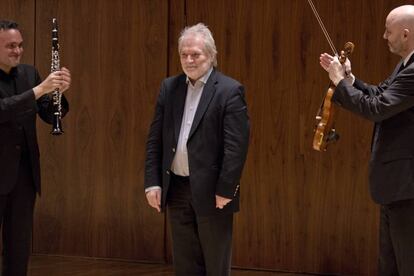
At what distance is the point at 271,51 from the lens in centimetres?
477

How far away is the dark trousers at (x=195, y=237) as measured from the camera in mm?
3197

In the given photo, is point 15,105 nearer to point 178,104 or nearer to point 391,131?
point 178,104

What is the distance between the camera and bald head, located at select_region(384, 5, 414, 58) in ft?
10.1

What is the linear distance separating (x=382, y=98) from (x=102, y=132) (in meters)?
2.60

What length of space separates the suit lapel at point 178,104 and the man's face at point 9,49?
85 cm

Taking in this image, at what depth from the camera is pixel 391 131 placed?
307 centimetres

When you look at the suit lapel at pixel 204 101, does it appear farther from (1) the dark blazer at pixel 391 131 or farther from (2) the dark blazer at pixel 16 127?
(2) the dark blazer at pixel 16 127

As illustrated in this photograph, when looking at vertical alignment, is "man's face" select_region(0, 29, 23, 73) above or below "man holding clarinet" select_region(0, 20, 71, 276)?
above

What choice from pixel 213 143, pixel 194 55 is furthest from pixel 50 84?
pixel 213 143

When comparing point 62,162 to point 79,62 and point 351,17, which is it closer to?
point 79,62

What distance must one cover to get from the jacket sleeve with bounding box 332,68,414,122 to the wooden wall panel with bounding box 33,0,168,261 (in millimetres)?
2135

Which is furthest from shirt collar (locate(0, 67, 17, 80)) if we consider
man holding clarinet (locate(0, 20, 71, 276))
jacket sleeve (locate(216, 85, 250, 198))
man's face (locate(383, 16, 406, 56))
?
man's face (locate(383, 16, 406, 56))

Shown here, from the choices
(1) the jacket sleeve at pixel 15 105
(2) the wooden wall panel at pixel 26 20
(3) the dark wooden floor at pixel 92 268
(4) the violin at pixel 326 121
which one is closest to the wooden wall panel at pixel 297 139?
(3) the dark wooden floor at pixel 92 268

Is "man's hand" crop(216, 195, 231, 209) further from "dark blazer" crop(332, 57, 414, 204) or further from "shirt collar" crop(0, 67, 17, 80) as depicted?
"shirt collar" crop(0, 67, 17, 80)
